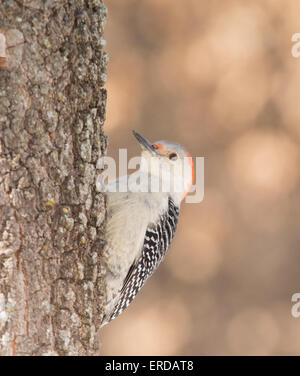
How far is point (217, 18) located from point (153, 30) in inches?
30.3

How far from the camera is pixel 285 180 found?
7.25 metres

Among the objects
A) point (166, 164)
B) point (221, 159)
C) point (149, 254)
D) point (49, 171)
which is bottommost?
point (149, 254)

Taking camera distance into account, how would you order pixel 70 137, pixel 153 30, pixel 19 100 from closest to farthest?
pixel 19 100, pixel 70 137, pixel 153 30

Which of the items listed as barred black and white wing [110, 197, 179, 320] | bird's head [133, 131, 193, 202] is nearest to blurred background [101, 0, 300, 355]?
bird's head [133, 131, 193, 202]

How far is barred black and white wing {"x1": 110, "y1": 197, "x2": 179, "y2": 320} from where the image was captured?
13.2 feet

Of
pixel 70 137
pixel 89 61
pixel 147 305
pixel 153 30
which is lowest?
pixel 147 305

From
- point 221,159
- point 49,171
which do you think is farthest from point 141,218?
point 221,159

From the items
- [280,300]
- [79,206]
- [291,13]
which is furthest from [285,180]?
[79,206]

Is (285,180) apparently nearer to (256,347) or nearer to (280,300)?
(280,300)

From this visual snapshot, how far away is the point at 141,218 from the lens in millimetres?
3967

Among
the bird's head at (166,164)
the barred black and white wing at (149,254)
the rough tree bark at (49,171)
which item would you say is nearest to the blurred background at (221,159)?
the bird's head at (166,164)

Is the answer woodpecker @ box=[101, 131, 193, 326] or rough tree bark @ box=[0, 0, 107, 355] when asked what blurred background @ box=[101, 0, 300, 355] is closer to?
woodpecker @ box=[101, 131, 193, 326]

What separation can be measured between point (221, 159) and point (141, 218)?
11.0 feet

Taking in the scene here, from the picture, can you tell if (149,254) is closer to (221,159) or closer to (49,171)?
(49,171)
